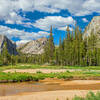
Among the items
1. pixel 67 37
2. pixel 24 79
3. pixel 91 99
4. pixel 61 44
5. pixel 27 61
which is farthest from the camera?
pixel 27 61

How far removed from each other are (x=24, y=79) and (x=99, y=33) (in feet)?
298

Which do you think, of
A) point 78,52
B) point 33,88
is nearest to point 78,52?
point 78,52

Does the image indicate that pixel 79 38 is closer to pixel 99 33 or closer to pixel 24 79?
pixel 99 33

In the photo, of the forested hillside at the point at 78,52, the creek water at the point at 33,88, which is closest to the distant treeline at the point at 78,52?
the forested hillside at the point at 78,52

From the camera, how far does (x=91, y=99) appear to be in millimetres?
9781

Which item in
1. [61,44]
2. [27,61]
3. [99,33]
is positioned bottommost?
[27,61]

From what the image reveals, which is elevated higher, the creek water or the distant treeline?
the distant treeline

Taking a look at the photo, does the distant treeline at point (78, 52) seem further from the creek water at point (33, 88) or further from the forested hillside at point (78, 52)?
the creek water at point (33, 88)

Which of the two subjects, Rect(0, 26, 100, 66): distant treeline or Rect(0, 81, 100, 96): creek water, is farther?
Rect(0, 26, 100, 66): distant treeline

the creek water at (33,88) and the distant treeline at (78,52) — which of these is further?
the distant treeline at (78,52)

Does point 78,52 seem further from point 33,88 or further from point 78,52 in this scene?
point 33,88

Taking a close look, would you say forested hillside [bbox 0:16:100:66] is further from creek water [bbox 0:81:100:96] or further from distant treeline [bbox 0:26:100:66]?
creek water [bbox 0:81:100:96]

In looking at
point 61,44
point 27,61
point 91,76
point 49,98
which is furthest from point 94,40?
point 27,61

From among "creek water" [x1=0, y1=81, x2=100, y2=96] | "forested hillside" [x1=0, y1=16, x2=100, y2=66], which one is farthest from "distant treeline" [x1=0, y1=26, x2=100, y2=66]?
"creek water" [x1=0, y1=81, x2=100, y2=96]
